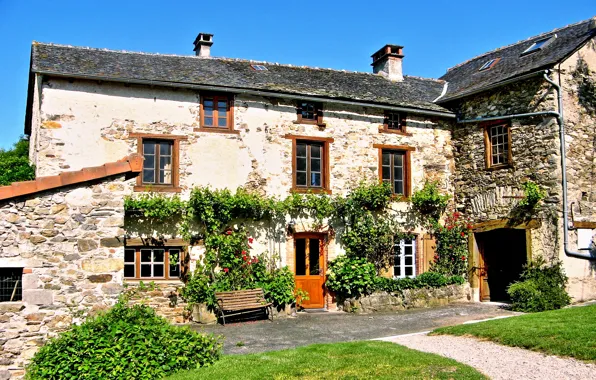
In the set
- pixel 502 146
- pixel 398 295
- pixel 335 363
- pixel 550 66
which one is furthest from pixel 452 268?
pixel 335 363

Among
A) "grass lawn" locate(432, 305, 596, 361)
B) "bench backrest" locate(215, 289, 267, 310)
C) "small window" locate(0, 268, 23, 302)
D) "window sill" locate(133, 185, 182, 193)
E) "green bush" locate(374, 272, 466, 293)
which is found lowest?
"grass lawn" locate(432, 305, 596, 361)

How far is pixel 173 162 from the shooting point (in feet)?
48.3

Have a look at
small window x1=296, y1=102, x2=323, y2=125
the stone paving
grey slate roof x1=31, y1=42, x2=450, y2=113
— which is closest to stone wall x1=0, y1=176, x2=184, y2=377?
the stone paving

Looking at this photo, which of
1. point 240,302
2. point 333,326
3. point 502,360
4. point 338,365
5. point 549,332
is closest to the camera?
point 338,365

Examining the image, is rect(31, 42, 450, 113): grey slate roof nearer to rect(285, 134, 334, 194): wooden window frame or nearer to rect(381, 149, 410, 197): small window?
rect(285, 134, 334, 194): wooden window frame

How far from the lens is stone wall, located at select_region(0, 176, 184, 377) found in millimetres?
8344

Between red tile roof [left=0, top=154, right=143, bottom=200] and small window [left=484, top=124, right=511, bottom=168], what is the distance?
10.7 metres

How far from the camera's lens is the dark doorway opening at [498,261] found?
→ 54.9ft

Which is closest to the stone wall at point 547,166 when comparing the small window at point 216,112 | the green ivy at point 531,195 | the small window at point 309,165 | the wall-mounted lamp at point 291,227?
the green ivy at point 531,195

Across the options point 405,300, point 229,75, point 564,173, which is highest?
point 229,75

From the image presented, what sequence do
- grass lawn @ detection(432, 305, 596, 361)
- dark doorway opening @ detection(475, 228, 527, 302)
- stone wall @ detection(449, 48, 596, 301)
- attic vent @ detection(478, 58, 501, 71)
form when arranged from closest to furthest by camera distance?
grass lawn @ detection(432, 305, 596, 361), stone wall @ detection(449, 48, 596, 301), dark doorway opening @ detection(475, 228, 527, 302), attic vent @ detection(478, 58, 501, 71)

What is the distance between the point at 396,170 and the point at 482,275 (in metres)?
3.86

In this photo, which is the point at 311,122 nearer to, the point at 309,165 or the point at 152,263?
the point at 309,165

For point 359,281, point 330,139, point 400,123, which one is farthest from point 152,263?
point 400,123
